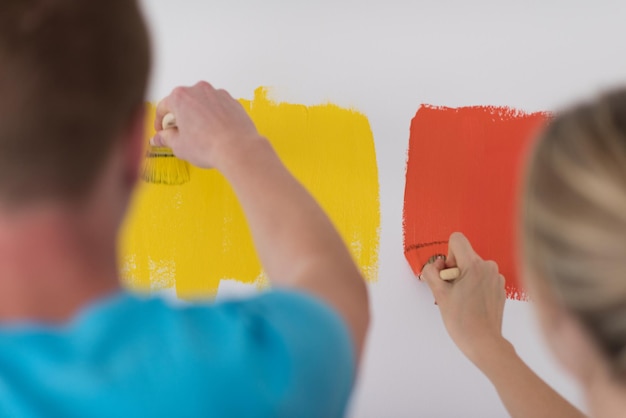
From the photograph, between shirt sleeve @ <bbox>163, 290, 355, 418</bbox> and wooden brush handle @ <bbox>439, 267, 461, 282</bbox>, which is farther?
wooden brush handle @ <bbox>439, 267, 461, 282</bbox>

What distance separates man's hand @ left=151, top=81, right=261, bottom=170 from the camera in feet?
→ 2.06

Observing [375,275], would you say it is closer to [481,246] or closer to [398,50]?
[481,246]

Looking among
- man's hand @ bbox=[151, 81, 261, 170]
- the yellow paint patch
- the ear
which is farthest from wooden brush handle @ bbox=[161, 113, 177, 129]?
the ear

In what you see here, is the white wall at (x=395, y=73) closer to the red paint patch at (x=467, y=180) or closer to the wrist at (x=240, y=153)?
the red paint patch at (x=467, y=180)

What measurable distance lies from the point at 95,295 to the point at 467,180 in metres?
0.63

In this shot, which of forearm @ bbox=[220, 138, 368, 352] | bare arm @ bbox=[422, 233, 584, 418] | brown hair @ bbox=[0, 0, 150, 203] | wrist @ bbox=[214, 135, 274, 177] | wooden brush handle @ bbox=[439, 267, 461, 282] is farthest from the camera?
wooden brush handle @ bbox=[439, 267, 461, 282]

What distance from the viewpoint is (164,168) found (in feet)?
2.77

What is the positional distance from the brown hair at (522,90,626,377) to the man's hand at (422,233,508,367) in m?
0.38

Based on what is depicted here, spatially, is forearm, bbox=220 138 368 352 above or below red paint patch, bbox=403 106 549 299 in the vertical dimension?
below

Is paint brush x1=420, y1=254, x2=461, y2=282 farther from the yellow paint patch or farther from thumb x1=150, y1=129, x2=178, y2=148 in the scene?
thumb x1=150, y1=129, x2=178, y2=148

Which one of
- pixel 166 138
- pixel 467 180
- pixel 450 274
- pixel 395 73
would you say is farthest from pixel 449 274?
pixel 166 138

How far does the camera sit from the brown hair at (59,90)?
34cm

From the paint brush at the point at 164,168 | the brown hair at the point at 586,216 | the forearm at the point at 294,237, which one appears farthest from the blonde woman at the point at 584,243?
the paint brush at the point at 164,168

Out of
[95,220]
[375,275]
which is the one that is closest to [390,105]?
[375,275]
